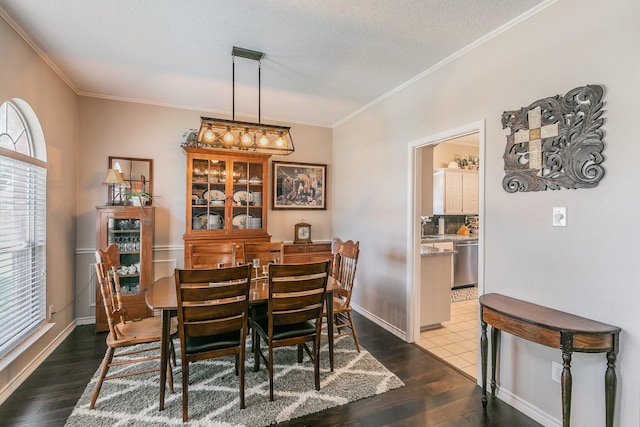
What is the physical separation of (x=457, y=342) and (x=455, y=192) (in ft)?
10.9

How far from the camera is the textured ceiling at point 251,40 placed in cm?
210

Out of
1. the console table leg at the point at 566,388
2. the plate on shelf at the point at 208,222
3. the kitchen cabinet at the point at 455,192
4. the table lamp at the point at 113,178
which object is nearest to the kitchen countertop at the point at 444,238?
the kitchen cabinet at the point at 455,192

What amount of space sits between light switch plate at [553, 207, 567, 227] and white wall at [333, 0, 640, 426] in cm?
3

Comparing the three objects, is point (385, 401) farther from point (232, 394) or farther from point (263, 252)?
point (263, 252)

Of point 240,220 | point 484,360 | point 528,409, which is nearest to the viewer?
point 528,409

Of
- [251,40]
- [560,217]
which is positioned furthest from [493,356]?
[251,40]

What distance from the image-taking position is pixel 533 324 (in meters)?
1.74

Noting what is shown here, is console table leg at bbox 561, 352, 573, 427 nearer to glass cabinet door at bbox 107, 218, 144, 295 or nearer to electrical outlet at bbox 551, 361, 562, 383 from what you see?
electrical outlet at bbox 551, 361, 562, 383

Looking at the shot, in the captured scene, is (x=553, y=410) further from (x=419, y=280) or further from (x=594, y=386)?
(x=419, y=280)

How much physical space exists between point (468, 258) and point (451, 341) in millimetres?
2548

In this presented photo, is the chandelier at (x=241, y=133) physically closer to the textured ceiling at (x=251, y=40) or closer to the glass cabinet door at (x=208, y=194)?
the textured ceiling at (x=251, y=40)

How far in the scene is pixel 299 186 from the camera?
4.81 m

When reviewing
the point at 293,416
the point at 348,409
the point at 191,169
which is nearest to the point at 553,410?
the point at 348,409

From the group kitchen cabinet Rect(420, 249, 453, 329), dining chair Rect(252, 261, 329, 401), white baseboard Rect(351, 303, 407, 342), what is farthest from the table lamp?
kitchen cabinet Rect(420, 249, 453, 329)
